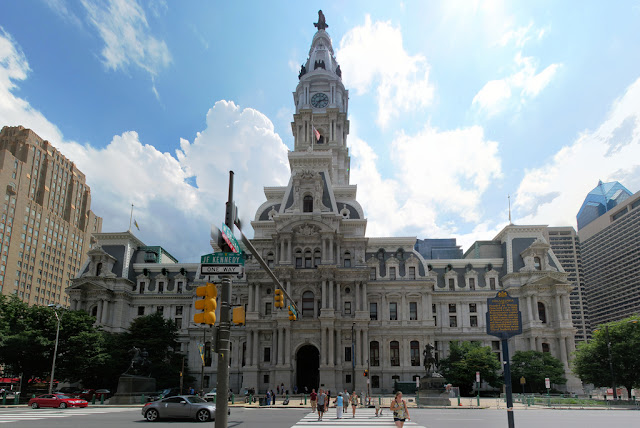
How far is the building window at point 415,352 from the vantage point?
69562mm

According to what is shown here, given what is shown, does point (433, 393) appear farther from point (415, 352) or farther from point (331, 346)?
point (415, 352)

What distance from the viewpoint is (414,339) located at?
231ft

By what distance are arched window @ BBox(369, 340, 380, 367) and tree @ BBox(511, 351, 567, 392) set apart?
57.0 feet

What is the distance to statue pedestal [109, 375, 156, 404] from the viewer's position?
44188mm

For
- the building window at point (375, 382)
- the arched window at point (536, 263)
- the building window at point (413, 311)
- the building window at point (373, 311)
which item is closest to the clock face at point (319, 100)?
the building window at point (373, 311)

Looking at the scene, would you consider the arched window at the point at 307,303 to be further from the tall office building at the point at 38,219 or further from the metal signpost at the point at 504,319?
the tall office building at the point at 38,219

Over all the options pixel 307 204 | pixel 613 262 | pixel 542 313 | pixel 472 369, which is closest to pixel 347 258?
pixel 307 204

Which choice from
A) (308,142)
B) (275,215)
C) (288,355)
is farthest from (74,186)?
(288,355)

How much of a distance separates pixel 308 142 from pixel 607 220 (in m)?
136

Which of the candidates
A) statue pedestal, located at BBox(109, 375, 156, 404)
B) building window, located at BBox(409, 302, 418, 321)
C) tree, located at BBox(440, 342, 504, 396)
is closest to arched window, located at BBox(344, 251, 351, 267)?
building window, located at BBox(409, 302, 418, 321)

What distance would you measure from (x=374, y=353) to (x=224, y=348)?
57.1 metres

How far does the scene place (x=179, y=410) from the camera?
28.5m

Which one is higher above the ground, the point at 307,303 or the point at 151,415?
the point at 307,303

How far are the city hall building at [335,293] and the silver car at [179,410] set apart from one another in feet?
107
